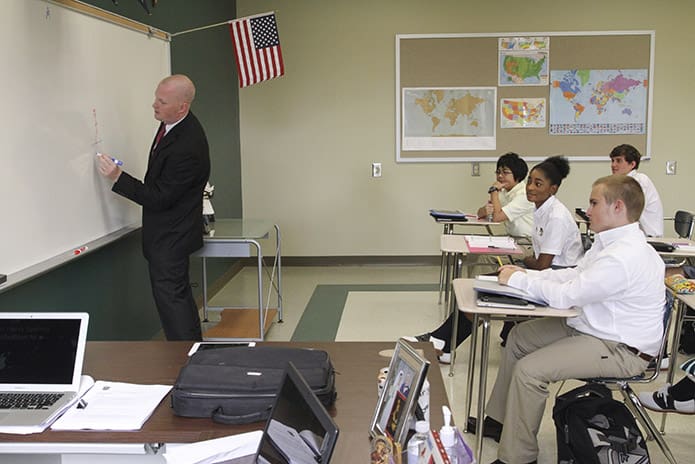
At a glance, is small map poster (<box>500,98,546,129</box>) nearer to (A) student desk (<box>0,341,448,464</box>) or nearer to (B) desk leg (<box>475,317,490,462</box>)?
(B) desk leg (<box>475,317,490,462</box>)

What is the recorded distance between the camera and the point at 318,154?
708cm

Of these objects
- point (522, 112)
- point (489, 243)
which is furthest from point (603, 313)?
point (522, 112)

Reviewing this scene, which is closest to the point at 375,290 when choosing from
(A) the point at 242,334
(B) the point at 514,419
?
(A) the point at 242,334

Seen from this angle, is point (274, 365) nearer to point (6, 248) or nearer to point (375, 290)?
point (6, 248)

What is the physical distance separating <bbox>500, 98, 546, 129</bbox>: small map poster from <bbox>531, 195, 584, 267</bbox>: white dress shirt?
3073 mm

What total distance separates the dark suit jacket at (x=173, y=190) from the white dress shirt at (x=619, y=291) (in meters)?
1.82

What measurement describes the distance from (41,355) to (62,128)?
1526 mm

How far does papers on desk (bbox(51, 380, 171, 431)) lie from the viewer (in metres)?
1.76

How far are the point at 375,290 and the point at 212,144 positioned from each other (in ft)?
6.18

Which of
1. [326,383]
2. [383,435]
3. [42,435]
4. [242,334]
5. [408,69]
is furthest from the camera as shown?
[408,69]

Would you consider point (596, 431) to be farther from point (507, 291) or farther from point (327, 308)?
point (327, 308)

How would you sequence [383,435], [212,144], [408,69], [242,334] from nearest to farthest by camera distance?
[383,435], [242,334], [212,144], [408,69]

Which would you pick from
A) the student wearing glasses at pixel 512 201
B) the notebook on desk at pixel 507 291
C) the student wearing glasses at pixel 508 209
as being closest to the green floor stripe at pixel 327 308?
the student wearing glasses at pixel 508 209

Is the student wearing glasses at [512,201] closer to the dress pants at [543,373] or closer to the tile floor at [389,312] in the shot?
the tile floor at [389,312]
